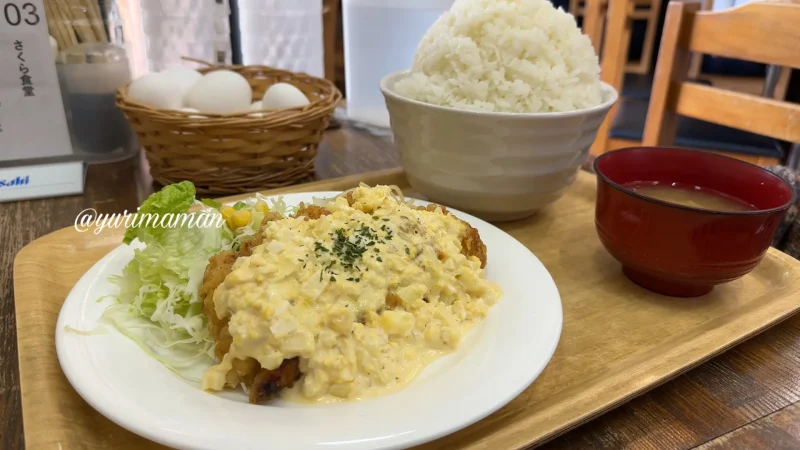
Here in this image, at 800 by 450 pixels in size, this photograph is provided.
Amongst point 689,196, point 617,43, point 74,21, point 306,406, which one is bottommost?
point 306,406

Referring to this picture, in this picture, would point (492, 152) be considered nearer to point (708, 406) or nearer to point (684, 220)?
point (684, 220)

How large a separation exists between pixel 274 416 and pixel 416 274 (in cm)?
32

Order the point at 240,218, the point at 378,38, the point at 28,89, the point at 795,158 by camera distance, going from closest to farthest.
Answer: the point at 240,218, the point at 28,89, the point at 378,38, the point at 795,158

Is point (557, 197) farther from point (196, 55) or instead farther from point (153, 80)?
point (196, 55)

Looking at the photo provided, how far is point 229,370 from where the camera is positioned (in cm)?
78

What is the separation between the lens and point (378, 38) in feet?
6.75

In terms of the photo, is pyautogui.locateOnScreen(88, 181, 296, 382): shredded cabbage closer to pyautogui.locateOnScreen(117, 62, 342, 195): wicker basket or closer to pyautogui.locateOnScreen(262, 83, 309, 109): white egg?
pyautogui.locateOnScreen(117, 62, 342, 195): wicker basket

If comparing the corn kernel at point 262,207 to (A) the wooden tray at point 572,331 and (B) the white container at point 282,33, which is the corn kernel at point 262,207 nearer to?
(A) the wooden tray at point 572,331

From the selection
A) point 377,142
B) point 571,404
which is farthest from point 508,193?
point 377,142

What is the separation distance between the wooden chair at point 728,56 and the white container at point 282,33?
1411 millimetres

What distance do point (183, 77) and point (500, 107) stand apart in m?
1.01

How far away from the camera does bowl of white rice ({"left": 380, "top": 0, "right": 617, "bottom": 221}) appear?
4.06ft

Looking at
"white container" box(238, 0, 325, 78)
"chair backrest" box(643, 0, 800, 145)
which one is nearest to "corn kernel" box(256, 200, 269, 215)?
"white container" box(238, 0, 325, 78)

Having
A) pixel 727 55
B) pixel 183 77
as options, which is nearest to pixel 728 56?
pixel 727 55
